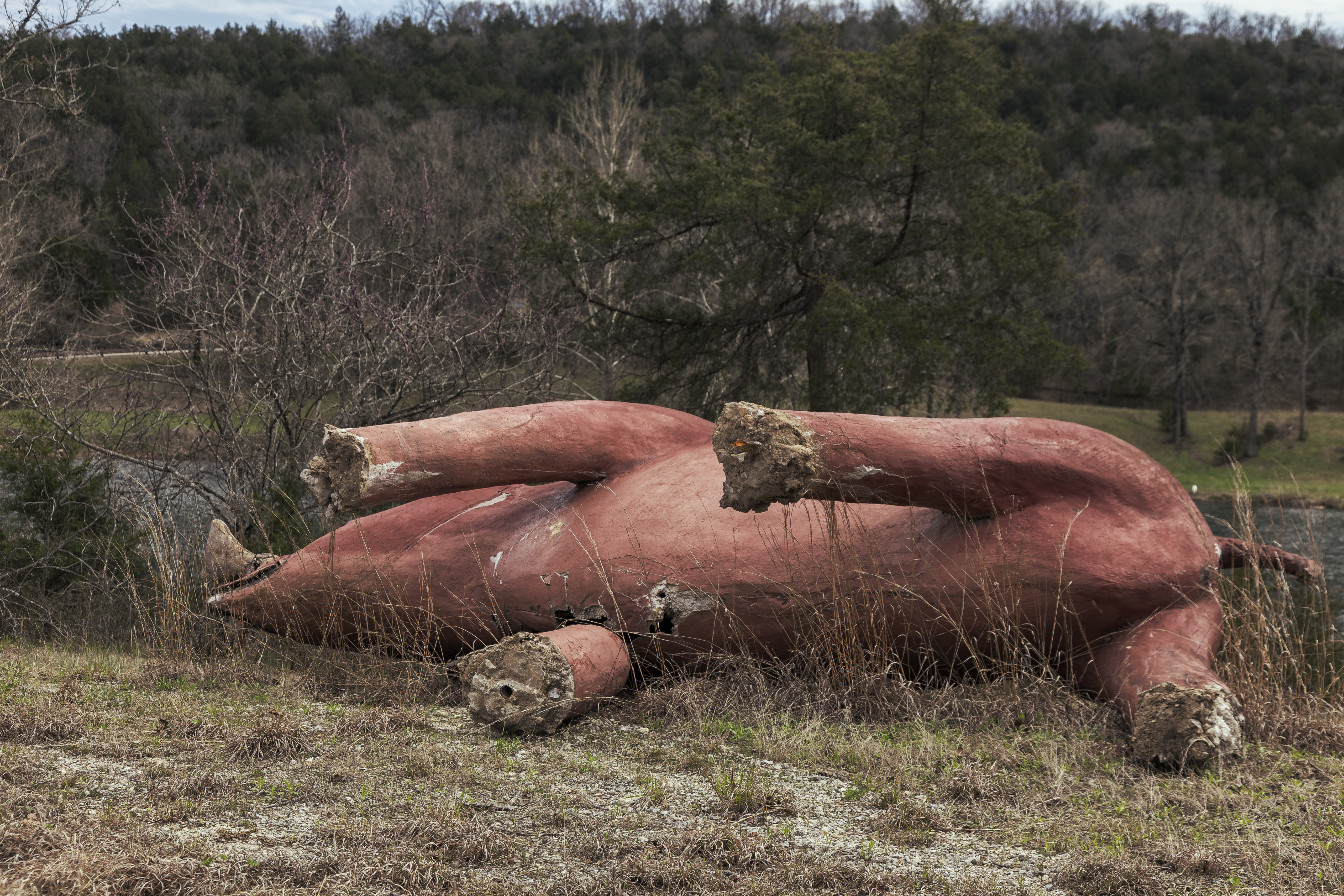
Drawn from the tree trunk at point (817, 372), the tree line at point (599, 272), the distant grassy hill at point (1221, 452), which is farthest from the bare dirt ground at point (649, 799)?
the distant grassy hill at point (1221, 452)

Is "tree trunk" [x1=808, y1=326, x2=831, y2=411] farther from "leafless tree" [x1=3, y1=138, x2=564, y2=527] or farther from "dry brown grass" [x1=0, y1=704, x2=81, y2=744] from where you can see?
"dry brown grass" [x1=0, y1=704, x2=81, y2=744]

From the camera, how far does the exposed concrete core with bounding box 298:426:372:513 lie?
407 cm

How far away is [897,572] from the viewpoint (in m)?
4.09

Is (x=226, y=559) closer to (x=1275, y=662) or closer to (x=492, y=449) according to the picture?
(x=492, y=449)

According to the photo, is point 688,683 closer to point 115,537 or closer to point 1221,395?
point 115,537

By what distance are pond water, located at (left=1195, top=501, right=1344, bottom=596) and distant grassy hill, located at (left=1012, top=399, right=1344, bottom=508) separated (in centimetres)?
182

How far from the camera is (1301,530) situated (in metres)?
4.62

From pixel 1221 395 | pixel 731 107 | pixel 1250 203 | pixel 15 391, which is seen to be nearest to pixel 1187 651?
pixel 15 391

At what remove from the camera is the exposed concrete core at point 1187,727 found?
3.26 meters

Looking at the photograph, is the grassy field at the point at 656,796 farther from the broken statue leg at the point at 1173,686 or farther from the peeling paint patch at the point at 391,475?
the peeling paint patch at the point at 391,475

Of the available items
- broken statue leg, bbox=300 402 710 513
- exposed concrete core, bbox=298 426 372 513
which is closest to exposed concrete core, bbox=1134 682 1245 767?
broken statue leg, bbox=300 402 710 513

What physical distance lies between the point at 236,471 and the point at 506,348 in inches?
102

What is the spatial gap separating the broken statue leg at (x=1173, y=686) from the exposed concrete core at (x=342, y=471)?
9.84ft

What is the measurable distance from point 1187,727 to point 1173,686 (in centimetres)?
15
